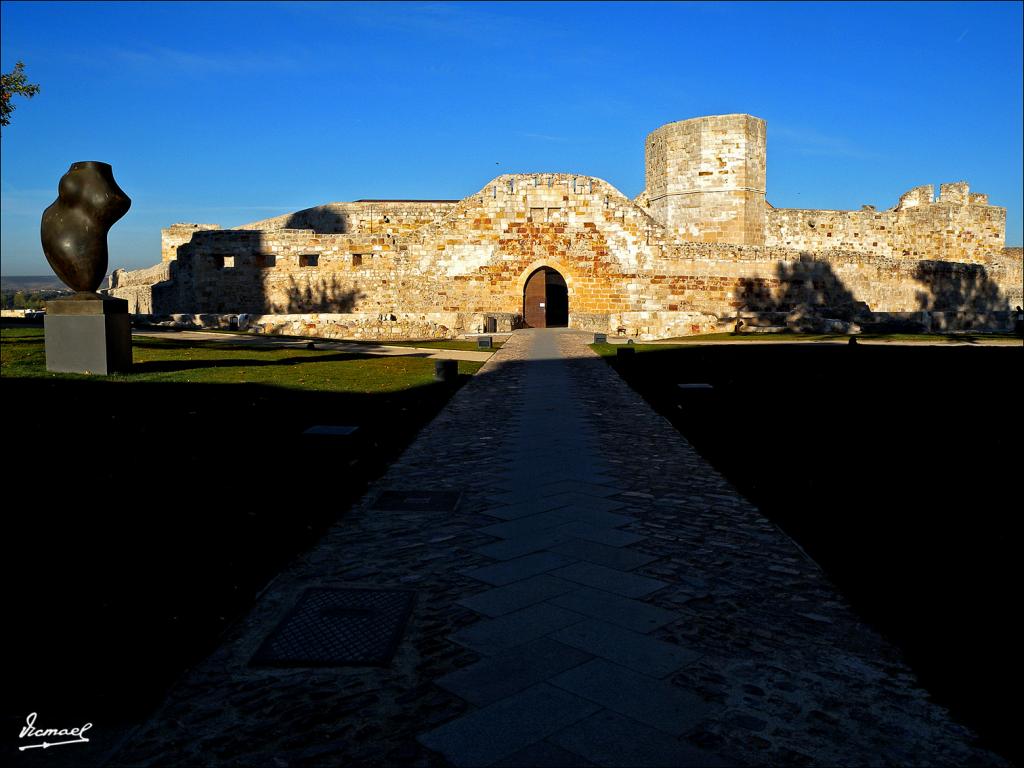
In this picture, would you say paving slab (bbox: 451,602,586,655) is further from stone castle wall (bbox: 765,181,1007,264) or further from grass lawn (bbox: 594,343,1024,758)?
stone castle wall (bbox: 765,181,1007,264)

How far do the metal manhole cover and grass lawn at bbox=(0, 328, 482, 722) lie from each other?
0.81 ft

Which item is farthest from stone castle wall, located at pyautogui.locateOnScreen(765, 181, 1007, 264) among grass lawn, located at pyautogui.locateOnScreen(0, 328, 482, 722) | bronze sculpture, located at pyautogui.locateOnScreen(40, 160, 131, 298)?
grass lawn, located at pyautogui.locateOnScreen(0, 328, 482, 722)

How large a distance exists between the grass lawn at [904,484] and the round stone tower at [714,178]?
19362 millimetres

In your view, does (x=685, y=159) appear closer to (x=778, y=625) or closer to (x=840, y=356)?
(x=840, y=356)

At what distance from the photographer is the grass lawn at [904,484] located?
2.93 metres

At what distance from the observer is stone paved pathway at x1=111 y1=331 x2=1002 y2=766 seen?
7.39 feet

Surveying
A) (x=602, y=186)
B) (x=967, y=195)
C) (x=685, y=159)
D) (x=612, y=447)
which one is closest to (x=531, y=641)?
(x=612, y=447)

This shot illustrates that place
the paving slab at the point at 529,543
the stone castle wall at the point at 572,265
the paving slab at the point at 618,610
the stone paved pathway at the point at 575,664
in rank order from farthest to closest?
the stone castle wall at the point at 572,265, the paving slab at the point at 529,543, the paving slab at the point at 618,610, the stone paved pathway at the point at 575,664

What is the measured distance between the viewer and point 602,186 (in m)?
27.9

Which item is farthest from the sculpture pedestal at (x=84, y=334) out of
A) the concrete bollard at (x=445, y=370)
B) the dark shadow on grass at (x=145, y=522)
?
the concrete bollard at (x=445, y=370)

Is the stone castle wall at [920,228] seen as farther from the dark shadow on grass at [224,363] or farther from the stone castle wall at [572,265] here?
the dark shadow on grass at [224,363]

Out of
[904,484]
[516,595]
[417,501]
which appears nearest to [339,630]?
[516,595]

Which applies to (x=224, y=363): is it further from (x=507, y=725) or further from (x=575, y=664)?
(x=507, y=725)

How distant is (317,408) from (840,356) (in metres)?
10.5
